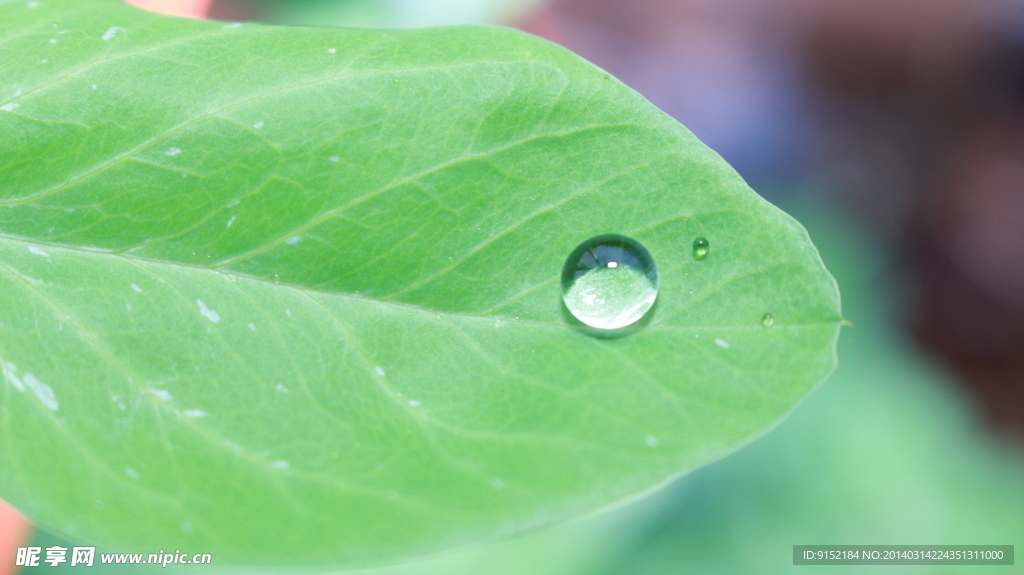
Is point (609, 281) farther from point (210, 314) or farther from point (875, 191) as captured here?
point (875, 191)

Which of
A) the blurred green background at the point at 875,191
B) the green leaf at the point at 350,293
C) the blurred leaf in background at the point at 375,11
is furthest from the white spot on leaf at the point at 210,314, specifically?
the blurred leaf in background at the point at 375,11

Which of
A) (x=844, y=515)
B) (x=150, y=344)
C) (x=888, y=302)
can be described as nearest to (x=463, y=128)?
(x=150, y=344)

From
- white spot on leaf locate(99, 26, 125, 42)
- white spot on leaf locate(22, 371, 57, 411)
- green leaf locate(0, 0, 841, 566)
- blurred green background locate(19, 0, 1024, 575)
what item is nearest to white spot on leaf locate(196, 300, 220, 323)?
green leaf locate(0, 0, 841, 566)

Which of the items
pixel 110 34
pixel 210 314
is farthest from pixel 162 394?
pixel 110 34

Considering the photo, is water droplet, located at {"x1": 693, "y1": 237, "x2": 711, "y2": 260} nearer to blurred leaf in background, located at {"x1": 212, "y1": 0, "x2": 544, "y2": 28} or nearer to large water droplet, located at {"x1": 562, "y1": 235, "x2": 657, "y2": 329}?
large water droplet, located at {"x1": 562, "y1": 235, "x2": 657, "y2": 329}

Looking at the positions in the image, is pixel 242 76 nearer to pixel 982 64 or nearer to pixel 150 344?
pixel 150 344

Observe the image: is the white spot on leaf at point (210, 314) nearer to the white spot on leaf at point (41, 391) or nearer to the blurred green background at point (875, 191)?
the white spot on leaf at point (41, 391)
